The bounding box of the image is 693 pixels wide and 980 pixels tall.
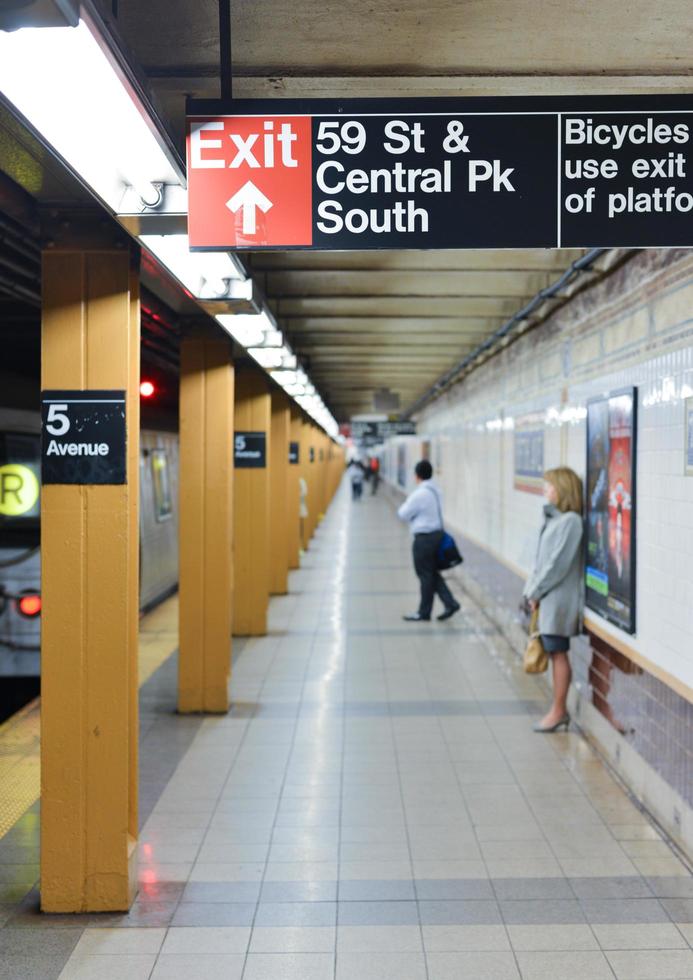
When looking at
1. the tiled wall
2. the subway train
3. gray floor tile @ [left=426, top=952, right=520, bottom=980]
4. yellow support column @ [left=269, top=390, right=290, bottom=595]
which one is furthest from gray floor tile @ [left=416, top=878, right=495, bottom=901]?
yellow support column @ [left=269, top=390, right=290, bottom=595]

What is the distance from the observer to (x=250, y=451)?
9.15m

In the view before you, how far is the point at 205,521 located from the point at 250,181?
4194 mm

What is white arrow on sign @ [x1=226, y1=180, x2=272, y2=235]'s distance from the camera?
2.80 m

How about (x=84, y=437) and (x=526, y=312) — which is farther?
(x=526, y=312)

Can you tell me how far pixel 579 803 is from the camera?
201 inches

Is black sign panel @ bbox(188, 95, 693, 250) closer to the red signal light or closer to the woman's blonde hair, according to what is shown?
the woman's blonde hair

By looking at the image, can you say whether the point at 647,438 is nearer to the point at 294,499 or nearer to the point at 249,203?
the point at 249,203

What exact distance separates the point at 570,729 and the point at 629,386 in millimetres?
2365

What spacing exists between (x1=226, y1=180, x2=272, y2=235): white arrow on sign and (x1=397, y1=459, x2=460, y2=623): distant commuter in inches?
301

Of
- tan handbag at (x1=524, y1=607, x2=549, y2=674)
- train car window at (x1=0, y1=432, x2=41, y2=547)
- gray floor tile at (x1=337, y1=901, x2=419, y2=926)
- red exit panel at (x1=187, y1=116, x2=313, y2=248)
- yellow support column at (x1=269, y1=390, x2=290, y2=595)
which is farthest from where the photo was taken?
yellow support column at (x1=269, y1=390, x2=290, y2=595)

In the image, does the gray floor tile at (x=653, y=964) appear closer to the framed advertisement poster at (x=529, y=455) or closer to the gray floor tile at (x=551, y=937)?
the gray floor tile at (x=551, y=937)

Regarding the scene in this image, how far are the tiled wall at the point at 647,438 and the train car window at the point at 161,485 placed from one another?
490 centimetres

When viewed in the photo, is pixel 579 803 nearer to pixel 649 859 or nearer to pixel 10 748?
pixel 649 859

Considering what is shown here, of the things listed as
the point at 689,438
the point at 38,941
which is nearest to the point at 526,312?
the point at 689,438
